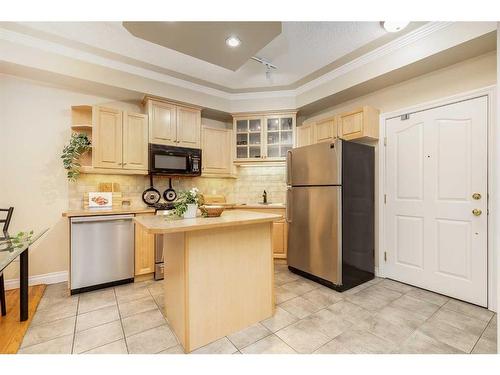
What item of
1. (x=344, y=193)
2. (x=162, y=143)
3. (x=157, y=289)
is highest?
(x=162, y=143)

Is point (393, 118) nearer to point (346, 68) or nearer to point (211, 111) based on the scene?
point (346, 68)

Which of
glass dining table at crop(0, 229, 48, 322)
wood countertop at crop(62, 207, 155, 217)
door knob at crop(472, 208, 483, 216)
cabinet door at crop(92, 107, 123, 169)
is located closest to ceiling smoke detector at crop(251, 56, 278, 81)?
cabinet door at crop(92, 107, 123, 169)

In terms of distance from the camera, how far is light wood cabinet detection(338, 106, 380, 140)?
303 cm

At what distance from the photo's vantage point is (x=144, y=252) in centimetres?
303

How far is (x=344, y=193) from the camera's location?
2.73 meters

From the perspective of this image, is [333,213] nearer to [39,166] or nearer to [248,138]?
[248,138]

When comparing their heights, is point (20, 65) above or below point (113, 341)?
above

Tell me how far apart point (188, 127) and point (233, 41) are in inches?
68.3

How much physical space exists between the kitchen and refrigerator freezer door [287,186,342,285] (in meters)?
0.02

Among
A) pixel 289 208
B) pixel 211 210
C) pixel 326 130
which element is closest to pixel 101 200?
pixel 211 210

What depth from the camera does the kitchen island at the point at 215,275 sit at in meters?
1.67

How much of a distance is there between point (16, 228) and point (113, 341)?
7.04 ft
